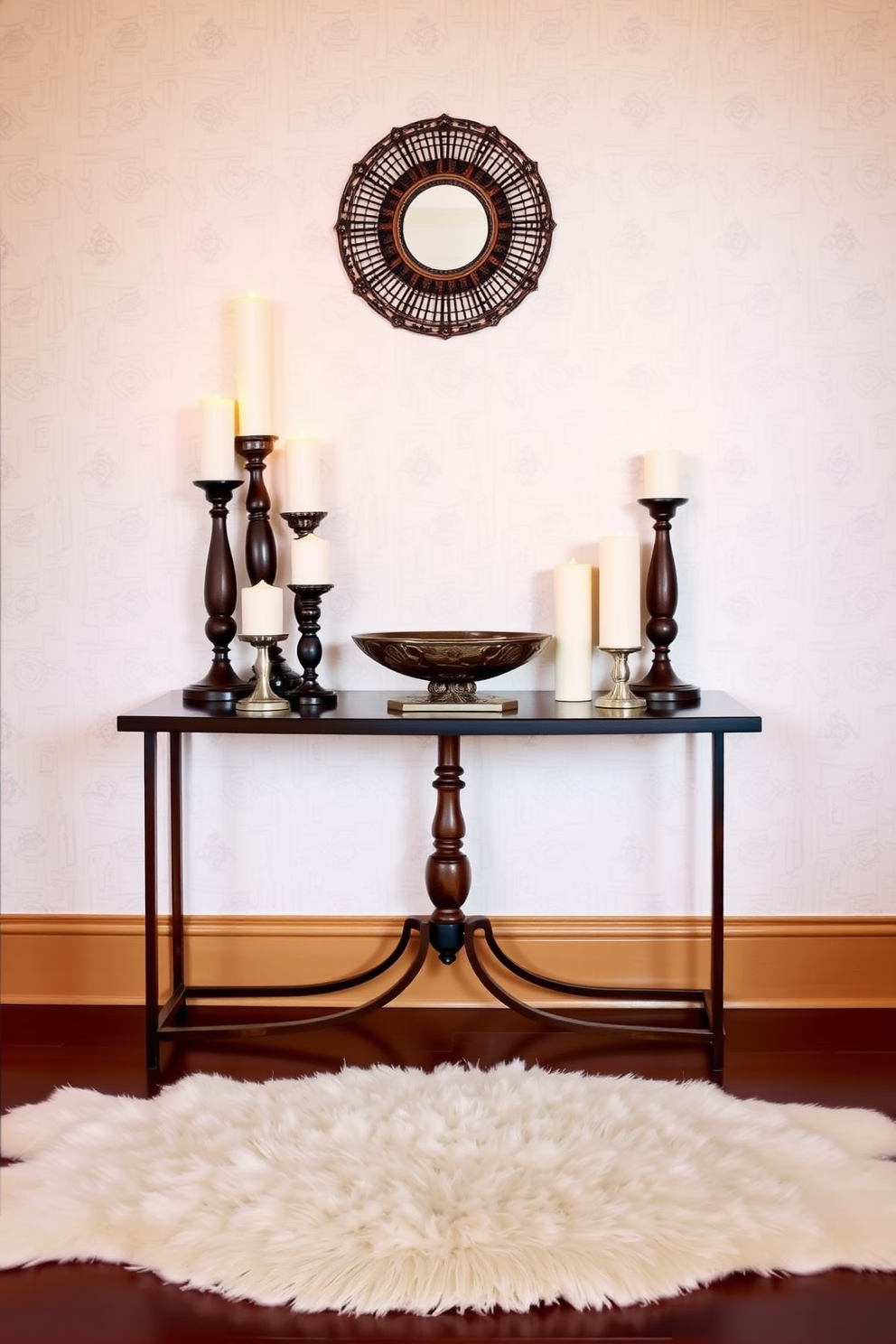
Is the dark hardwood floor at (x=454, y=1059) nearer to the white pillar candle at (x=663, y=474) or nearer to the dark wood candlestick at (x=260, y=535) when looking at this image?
the dark wood candlestick at (x=260, y=535)

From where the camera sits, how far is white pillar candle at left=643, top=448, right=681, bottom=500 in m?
2.28

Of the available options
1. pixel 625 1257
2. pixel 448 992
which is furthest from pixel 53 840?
pixel 625 1257

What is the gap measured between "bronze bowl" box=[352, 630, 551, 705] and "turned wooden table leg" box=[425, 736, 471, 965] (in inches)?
6.1

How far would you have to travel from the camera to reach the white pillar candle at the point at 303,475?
7.55 feet

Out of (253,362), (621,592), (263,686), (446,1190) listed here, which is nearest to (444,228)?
(253,362)

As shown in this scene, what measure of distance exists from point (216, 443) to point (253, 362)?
0.20m

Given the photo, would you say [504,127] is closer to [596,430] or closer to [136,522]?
[596,430]

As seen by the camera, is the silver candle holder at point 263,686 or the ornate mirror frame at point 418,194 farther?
the ornate mirror frame at point 418,194

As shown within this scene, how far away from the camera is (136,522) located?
8.13 ft

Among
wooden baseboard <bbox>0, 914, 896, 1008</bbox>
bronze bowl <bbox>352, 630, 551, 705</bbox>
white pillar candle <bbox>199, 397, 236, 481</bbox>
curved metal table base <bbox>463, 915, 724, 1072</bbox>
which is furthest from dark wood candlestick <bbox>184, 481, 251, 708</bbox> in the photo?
curved metal table base <bbox>463, 915, 724, 1072</bbox>

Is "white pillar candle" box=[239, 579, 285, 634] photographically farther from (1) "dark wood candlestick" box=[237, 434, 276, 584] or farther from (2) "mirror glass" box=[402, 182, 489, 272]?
(2) "mirror glass" box=[402, 182, 489, 272]

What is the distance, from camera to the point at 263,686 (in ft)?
7.06

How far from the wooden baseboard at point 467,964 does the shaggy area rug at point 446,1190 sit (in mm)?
484

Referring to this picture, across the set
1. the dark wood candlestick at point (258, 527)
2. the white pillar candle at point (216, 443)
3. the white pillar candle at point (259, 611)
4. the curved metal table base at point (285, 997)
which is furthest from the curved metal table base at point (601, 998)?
the white pillar candle at point (216, 443)
